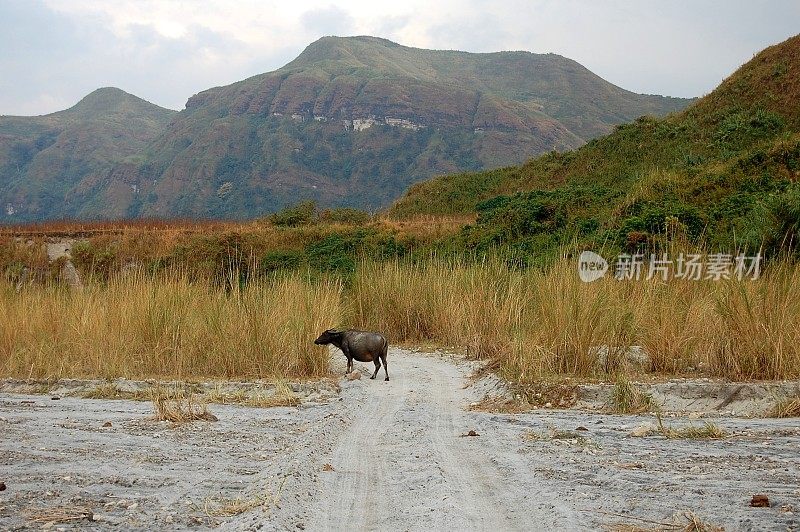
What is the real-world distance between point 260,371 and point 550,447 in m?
4.89

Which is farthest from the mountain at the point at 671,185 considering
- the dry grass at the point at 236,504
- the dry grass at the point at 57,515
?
the dry grass at the point at 57,515

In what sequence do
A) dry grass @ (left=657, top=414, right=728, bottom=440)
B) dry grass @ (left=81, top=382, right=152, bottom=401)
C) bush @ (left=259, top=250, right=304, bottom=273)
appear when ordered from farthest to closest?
bush @ (left=259, top=250, right=304, bottom=273) < dry grass @ (left=81, top=382, right=152, bottom=401) < dry grass @ (left=657, top=414, right=728, bottom=440)

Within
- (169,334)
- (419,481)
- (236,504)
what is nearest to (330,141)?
(169,334)

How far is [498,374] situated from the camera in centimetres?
867

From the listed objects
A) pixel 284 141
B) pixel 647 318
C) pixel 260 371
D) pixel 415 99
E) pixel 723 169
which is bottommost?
pixel 260 371

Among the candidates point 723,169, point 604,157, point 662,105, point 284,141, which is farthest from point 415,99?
point 723,169

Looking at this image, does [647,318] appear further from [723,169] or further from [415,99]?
[415,99]

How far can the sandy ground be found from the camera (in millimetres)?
3877

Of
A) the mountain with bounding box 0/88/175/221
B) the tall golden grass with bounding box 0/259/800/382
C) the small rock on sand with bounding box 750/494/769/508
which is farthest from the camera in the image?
the mountain with bounding box 0/88/175/221

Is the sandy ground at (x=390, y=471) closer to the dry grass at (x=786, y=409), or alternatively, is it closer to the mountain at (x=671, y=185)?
the dry grass at (x=786, y=409)

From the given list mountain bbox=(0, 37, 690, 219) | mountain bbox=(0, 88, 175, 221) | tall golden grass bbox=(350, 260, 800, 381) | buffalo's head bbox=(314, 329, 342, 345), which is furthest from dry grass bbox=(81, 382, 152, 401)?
mountain bbox=(0, 88, 175, 221)

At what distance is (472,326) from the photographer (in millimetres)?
12305

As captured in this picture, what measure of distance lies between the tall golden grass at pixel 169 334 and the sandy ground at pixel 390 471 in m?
2.32

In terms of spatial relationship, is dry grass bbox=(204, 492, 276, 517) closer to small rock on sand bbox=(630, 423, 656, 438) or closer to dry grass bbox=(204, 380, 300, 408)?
small rock on sand bbox=(630, 423, 656, 438)
